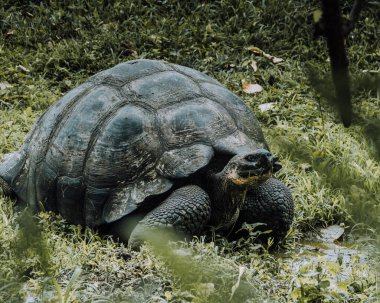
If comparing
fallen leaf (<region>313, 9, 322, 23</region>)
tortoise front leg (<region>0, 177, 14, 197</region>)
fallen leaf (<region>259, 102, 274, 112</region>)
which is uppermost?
fallen leaf (<region>313, 9, 322, 23</region>)

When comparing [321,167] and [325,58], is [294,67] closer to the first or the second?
[325,58]

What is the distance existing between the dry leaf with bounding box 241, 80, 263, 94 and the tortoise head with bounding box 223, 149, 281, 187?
11.1 feet

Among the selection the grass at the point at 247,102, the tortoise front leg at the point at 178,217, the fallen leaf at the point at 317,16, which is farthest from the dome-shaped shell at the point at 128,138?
the fallen leaf at the point at 317,16

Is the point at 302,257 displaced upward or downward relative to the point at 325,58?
downward

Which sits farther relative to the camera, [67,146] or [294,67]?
[294,67]

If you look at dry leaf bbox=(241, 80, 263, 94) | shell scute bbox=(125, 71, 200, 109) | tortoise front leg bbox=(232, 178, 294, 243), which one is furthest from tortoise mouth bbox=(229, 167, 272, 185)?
dry leaf bbox=(241, 80, 263, 94)

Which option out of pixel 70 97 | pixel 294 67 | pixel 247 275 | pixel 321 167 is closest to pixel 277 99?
pixel 294 67

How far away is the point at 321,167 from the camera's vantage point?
1537 millimetres

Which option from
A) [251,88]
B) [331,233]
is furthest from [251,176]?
[251,88]

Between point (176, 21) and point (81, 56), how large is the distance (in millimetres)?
1436

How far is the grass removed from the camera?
1754mm

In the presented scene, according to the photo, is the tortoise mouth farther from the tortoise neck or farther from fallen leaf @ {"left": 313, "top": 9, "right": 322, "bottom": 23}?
fallen leaf @ {"left": 313, "top": 9, "right": 322, "bottom": 23}

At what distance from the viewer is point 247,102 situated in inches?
293

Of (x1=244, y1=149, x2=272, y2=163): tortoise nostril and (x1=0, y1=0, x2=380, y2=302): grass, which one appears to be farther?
(x1=244, y1=149, x2=272, y2=163): tortoise nostril
